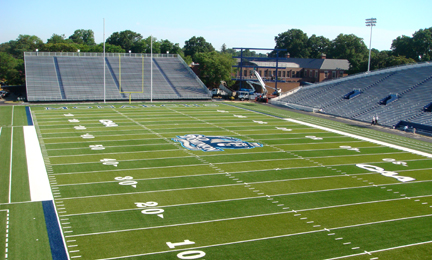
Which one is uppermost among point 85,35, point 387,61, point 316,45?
point 85,35

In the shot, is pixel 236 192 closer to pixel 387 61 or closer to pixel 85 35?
pixel 387 61

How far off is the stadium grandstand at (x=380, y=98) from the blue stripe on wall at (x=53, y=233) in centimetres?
2470

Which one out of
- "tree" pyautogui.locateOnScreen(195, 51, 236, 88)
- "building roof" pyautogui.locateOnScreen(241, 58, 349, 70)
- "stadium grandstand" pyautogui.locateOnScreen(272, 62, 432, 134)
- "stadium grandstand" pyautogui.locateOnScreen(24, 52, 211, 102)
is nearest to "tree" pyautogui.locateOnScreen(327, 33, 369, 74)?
"building roof" pyautogui.locateOnScreen(241, 58, 349, 70)

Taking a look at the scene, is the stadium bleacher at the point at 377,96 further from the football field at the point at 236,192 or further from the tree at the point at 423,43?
the tree at the point at 423,43

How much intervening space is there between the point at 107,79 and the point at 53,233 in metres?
39.6

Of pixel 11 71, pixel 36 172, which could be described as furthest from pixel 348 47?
pixel 36 172

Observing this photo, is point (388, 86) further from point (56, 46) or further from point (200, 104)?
point (56, 46)

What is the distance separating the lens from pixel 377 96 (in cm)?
3700

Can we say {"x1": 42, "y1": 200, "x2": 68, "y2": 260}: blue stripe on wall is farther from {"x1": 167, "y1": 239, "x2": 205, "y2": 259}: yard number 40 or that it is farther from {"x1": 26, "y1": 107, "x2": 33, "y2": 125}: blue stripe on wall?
{"x1": 26, "y1": 107, "x2": 33, "y2": 125}: blue stripe on wall

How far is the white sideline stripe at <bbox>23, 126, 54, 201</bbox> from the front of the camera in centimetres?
1351

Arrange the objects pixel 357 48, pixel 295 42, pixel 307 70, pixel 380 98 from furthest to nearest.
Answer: pixel 295 42 → pixel 357 48 → pixel 307 70 → pixel 380 98

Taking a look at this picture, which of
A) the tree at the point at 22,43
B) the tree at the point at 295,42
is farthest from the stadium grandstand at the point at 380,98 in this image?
the tree at the point at 22,43

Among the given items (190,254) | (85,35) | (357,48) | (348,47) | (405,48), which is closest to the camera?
(190,254)

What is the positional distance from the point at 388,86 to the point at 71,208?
34.2m
